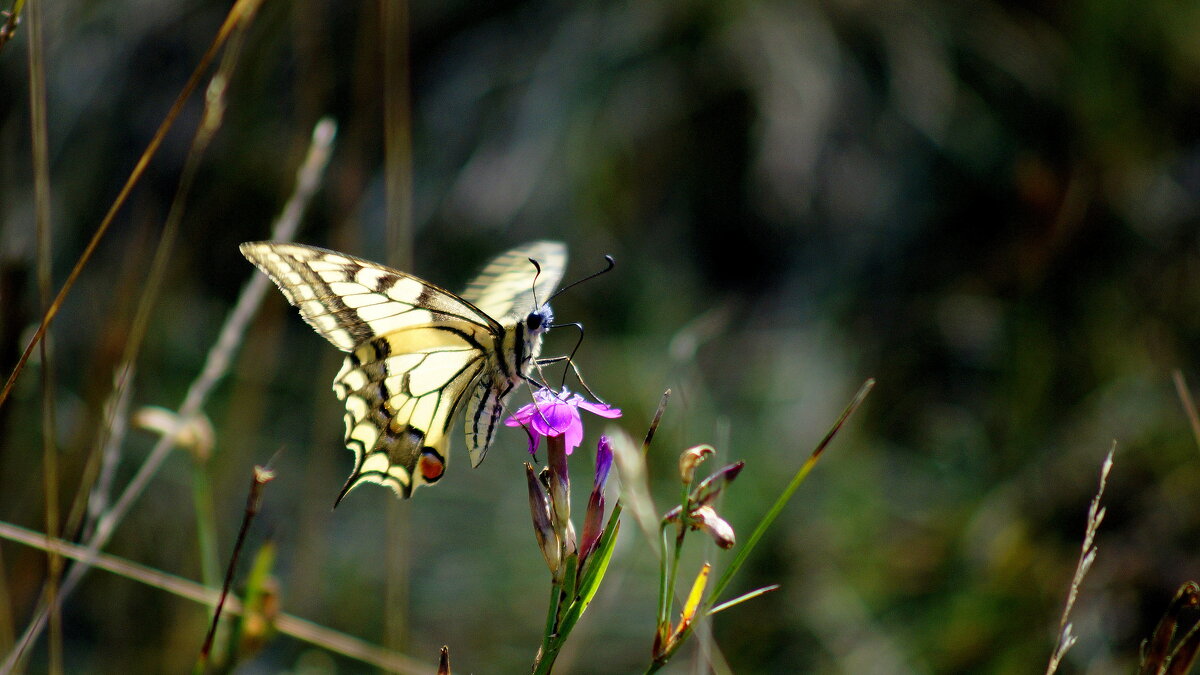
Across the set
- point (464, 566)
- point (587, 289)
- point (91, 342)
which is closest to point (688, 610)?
point (464, 566)

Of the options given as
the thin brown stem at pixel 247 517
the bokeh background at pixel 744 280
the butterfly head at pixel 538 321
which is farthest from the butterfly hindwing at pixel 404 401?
the bokeh background at pixel 744 280

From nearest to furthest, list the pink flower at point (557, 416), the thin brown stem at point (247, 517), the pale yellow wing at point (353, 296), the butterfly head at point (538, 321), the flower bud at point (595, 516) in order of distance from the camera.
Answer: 1. the thin brown stem at point (247, 517)
2. the flower bud at point (595, 516)
3. the pink flower at point (557, 416)
4. the pale yellow wing at point (353, 296)
5. the butterfly head at point (538, 321)

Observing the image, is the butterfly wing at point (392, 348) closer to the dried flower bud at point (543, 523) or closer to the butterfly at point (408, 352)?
the butterfly at point (408, 352)

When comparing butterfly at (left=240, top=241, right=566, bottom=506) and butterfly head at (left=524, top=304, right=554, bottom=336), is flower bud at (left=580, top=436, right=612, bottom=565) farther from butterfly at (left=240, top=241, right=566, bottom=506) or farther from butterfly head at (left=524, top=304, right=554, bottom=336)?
butterfly head at (left=524, top=304, right=554, bottom=336)

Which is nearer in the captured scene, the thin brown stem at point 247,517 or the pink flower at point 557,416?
the thin brown stem at point 247,517

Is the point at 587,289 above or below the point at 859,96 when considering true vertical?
below

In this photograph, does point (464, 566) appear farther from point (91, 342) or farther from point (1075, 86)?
point (1075, 86)
